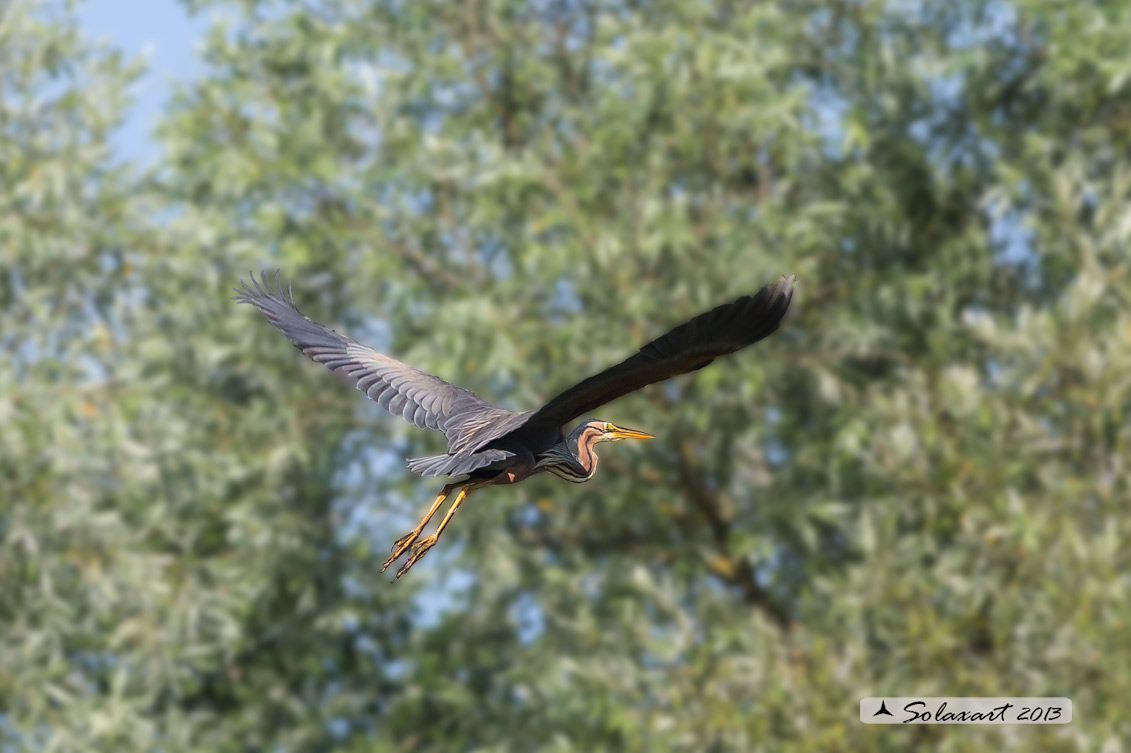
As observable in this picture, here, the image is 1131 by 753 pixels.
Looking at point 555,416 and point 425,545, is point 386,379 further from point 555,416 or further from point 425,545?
point 425,545

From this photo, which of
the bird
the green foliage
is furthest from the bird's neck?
the green foliage

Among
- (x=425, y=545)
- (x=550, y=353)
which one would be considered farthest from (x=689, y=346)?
(x=550, y=353)

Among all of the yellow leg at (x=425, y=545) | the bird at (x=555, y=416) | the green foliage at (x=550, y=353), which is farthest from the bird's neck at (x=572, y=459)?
the green foliage at (x=550, y=353)

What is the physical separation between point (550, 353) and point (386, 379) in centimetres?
690

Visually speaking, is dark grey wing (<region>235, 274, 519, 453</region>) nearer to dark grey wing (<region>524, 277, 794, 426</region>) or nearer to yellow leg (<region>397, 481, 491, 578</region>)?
yellow leg (<region>397, 481, 491, 578</region>)

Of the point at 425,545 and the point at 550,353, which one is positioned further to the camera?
→ the point at 550,353

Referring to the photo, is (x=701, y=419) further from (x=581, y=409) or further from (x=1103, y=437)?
(x=581, y=409)

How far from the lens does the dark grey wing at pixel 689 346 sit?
477 centimetres

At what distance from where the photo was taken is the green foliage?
12.9 m

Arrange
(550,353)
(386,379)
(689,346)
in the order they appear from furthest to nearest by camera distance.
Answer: (550,353), (386,379), (689,346)

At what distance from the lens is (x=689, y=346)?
16.3ft

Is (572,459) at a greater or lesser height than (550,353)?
lesser

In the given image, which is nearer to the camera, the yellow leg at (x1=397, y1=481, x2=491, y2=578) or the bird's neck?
the yellow leg at (x1=397, y1=481, x2=491, y2=578)

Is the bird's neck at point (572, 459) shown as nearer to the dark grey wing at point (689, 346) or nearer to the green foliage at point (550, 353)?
the dark grey wing at point (689, 346)
